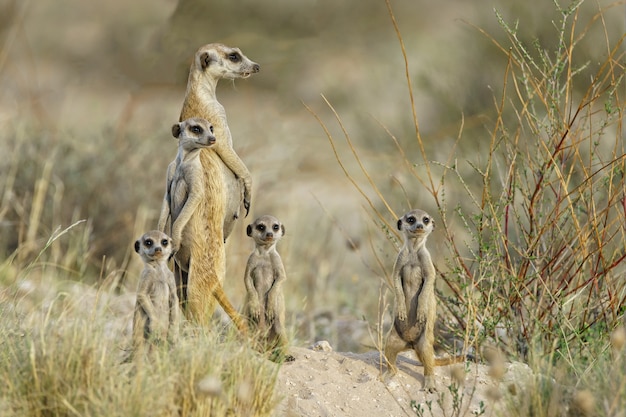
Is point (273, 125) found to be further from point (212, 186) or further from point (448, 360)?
point (448, 360)

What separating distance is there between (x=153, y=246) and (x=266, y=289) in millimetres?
A: 576

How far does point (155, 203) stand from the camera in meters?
8.62

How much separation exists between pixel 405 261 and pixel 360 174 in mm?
10376

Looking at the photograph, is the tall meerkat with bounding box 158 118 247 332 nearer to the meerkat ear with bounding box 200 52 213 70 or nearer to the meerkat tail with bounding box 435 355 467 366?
the meerkat ear with bounding box 200 52 213 70

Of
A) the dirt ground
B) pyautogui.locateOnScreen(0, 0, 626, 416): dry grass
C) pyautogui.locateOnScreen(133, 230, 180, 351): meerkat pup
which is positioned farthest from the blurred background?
pyautogui.locateOnScreen(133, 230, 180, 351): meerkat pup

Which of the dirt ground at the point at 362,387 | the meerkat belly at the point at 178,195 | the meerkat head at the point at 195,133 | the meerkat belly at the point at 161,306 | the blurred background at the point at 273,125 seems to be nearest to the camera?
the meerkat belly at the point at 161,306

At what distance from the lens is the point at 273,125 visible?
11.6 m

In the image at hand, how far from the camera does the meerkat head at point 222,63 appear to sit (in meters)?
4.59

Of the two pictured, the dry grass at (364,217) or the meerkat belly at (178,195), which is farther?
the meerkat belly at (178,195)

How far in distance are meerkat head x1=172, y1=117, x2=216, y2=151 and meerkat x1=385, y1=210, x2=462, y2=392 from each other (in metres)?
0.89

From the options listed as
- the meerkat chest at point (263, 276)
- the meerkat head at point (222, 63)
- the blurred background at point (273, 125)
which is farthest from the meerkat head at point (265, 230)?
the blurred background at point (273, 125)

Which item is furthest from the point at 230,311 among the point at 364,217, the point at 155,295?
the point at 364,217

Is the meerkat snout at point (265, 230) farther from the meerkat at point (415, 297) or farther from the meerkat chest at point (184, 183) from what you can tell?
the meerkat at point (415, 297)

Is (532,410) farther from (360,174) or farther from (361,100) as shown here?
(361,100)
